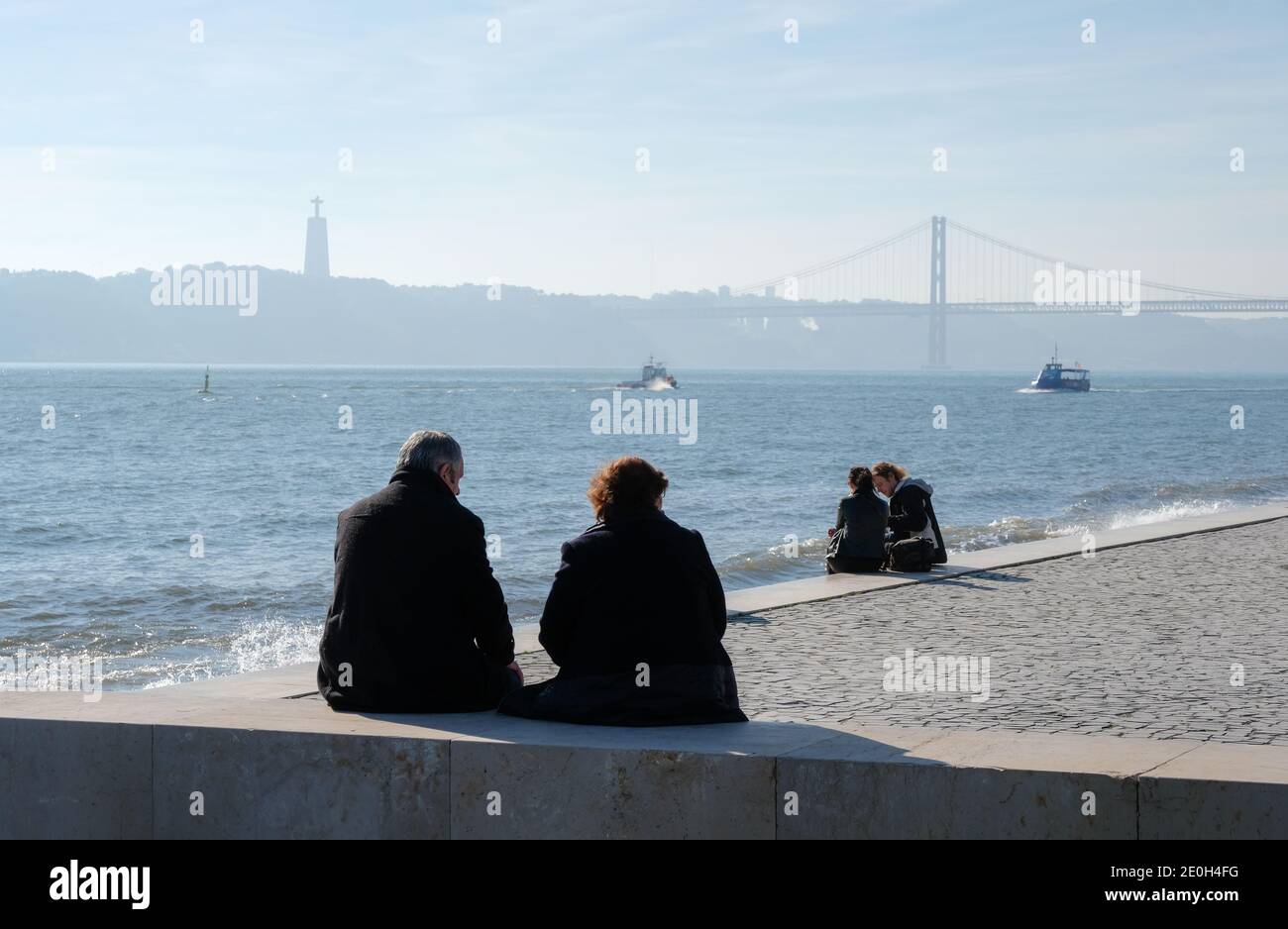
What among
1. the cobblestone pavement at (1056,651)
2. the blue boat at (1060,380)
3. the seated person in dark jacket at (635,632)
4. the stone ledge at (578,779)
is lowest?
the cobblestone pavement at (1056,651)

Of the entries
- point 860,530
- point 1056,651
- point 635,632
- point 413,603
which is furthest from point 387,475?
point 635,632

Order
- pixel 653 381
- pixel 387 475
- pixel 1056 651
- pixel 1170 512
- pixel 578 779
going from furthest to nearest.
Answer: pixel 653 381
pixel 387 475
pixel 1170 512
pixel 1056 651
pixel 578 779

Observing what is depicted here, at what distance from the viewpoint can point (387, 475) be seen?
127 feet

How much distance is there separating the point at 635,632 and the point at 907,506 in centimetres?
660

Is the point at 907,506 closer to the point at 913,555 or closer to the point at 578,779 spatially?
the point at 913,555

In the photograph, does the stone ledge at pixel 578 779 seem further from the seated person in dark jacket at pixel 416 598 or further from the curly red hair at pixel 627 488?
the curly red hair at pixel 627 488

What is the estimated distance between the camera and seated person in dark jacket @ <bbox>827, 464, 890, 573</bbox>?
10.5 meters

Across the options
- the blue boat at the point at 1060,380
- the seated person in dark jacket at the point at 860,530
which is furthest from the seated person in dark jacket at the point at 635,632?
the blue boat at the point at 1060,380

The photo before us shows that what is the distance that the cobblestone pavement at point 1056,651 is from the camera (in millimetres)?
5762

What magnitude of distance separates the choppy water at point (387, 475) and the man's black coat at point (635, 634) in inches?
252

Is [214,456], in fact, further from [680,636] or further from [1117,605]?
[680,636]

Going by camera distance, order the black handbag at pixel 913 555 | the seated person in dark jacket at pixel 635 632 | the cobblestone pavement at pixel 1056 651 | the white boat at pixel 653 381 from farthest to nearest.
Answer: the white boat at pixel 653 381 < the black handbag at pixel 913 555 < the cobblestone pavement at pixel 1056 651 < the seated person in dark jacket at pixel 635 632

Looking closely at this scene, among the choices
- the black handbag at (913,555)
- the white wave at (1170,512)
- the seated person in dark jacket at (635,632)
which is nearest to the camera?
the seated person in dark jacket at (635,632)

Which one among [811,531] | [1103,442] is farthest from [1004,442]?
[811,531]
